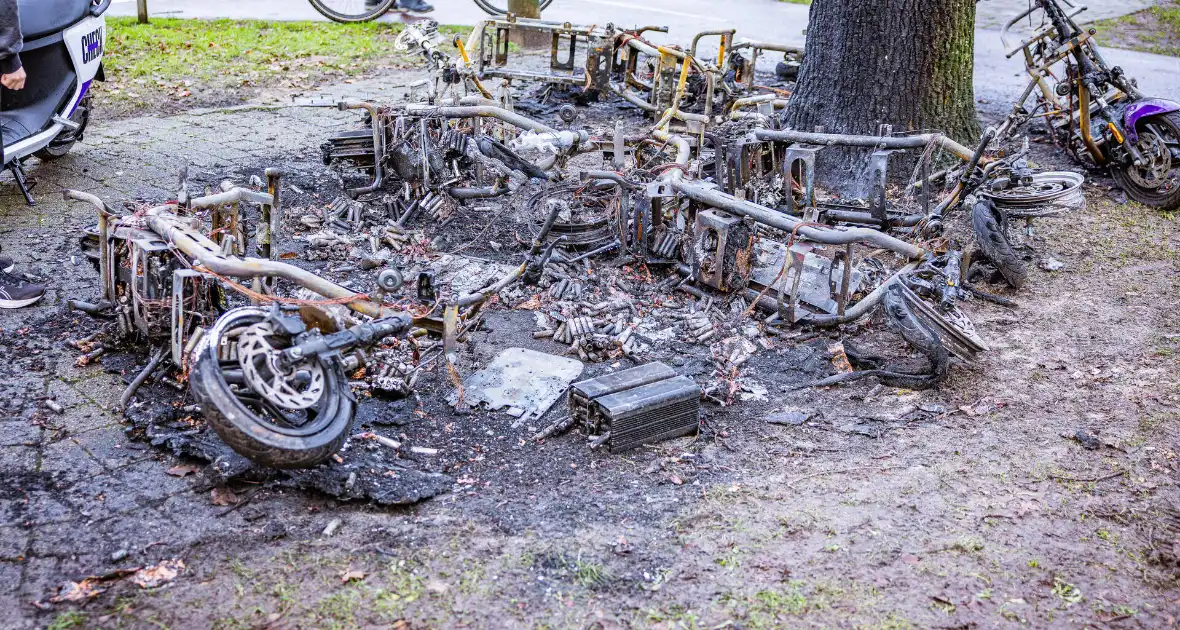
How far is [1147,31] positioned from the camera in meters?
14.1

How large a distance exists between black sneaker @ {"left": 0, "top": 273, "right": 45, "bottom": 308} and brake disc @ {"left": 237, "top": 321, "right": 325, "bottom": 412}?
2436mm

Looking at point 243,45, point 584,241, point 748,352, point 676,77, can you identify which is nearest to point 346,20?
point 243,45

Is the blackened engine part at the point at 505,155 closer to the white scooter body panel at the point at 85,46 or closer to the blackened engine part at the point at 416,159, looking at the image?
the blackened engine part at the point at 416,159

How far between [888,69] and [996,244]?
2.36m

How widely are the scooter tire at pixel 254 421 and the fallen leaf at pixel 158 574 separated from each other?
48 cm

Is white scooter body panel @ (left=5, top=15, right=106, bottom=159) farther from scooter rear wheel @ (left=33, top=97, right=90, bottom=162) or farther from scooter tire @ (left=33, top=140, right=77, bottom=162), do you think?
scooter tire @ (left=33, top=140, right=77, bottom=162)

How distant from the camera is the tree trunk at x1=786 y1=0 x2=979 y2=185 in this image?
816 cm

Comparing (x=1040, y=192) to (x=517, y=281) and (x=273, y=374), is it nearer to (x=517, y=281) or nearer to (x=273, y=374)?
(x=517, y=281)

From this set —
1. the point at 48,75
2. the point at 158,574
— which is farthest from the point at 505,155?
the point at 158,574

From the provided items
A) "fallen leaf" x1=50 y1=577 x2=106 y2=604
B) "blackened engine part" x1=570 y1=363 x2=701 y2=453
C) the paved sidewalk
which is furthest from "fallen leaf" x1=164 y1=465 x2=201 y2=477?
the paved sidewalk

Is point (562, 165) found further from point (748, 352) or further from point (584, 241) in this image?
point (748, 352)

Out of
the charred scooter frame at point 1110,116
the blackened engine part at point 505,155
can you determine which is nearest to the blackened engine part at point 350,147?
the blackened engine part at point 505,155

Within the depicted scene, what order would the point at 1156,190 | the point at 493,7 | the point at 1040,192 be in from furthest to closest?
1. the point at 493,7
2. the point at 1156,190
3. the point at 1040,192

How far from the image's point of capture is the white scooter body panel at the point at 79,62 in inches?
282
